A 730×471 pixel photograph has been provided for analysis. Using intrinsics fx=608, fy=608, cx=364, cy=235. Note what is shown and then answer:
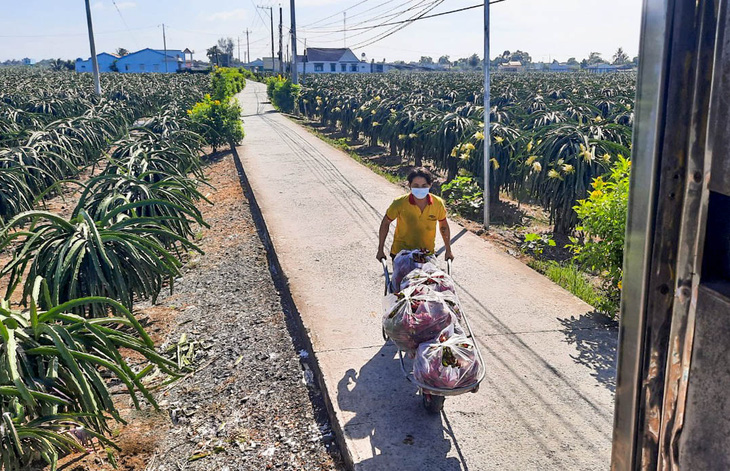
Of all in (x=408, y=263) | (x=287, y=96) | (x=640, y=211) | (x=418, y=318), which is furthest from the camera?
(x=287, y=96)

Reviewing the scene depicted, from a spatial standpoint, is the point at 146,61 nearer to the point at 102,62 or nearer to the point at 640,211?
the point at 102,62

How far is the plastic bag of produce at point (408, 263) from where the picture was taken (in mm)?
4830

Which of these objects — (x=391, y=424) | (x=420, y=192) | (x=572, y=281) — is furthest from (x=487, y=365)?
(x=572, y=281)

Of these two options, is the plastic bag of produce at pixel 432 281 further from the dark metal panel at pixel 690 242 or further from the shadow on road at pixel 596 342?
the dark metal panel at pixel 690 242

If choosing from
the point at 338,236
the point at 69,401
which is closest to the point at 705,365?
the point at 69,401

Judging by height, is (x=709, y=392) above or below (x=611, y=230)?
above

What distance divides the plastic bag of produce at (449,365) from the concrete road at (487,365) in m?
0.46

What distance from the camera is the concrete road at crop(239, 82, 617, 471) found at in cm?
377

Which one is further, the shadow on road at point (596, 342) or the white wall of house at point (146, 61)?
the white wall of house at point (146, 61)

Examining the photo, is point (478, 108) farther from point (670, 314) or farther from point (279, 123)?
point (670, 314)

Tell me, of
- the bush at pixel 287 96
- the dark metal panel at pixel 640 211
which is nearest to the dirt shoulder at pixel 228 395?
the dark metal panel at pixel 640 211

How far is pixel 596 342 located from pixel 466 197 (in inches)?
243

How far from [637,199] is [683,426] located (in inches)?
19.8

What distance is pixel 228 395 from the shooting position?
4773 millimetres
